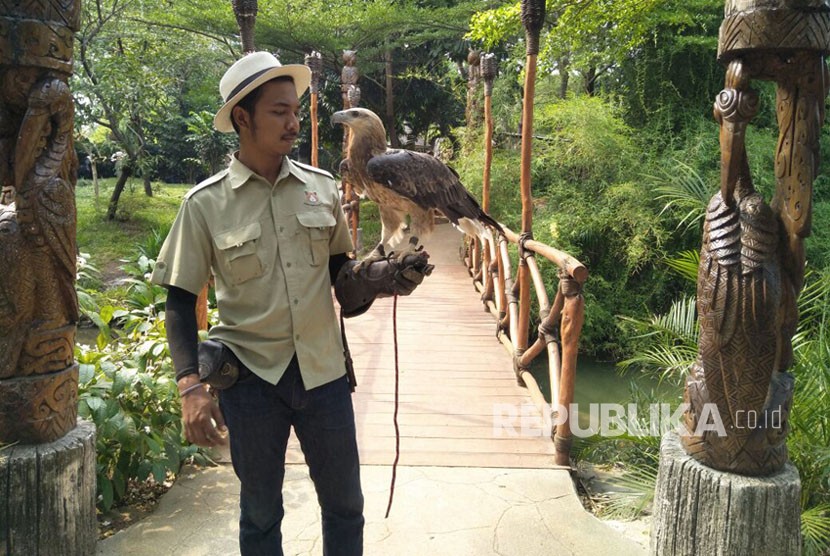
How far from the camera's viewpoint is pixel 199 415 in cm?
160

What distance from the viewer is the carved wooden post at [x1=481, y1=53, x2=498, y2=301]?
17.5ft

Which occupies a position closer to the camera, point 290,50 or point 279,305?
point 279,305

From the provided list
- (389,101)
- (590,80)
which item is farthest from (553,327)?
(389,101)

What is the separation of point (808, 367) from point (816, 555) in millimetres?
890

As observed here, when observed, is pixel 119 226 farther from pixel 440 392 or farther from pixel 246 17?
pixel 440 392

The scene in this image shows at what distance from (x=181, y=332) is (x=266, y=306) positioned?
0.77 ft

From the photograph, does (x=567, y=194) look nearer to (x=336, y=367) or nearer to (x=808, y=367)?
(x=808, y=367)

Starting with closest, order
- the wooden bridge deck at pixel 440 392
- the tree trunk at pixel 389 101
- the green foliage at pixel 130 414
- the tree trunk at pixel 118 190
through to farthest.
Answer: the green foliage at pixel 130 414 < the wooden bridge deck at pixel 440 392 < the tree trunk at pixel 118 190 < the tree trunk at pixel 389 101

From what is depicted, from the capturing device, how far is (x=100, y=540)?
260 cm

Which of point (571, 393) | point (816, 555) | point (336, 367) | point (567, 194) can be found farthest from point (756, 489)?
point (567, 194)

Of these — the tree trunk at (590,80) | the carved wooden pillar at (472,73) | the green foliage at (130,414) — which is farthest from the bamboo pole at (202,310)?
the tree trunk at (590,80)

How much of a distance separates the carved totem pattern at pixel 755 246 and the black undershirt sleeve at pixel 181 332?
5.56 ft

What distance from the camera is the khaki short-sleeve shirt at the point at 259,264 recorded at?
1.70m

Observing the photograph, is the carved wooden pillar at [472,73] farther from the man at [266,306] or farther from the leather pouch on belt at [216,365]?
the leather pouch on belt at [216,365]
